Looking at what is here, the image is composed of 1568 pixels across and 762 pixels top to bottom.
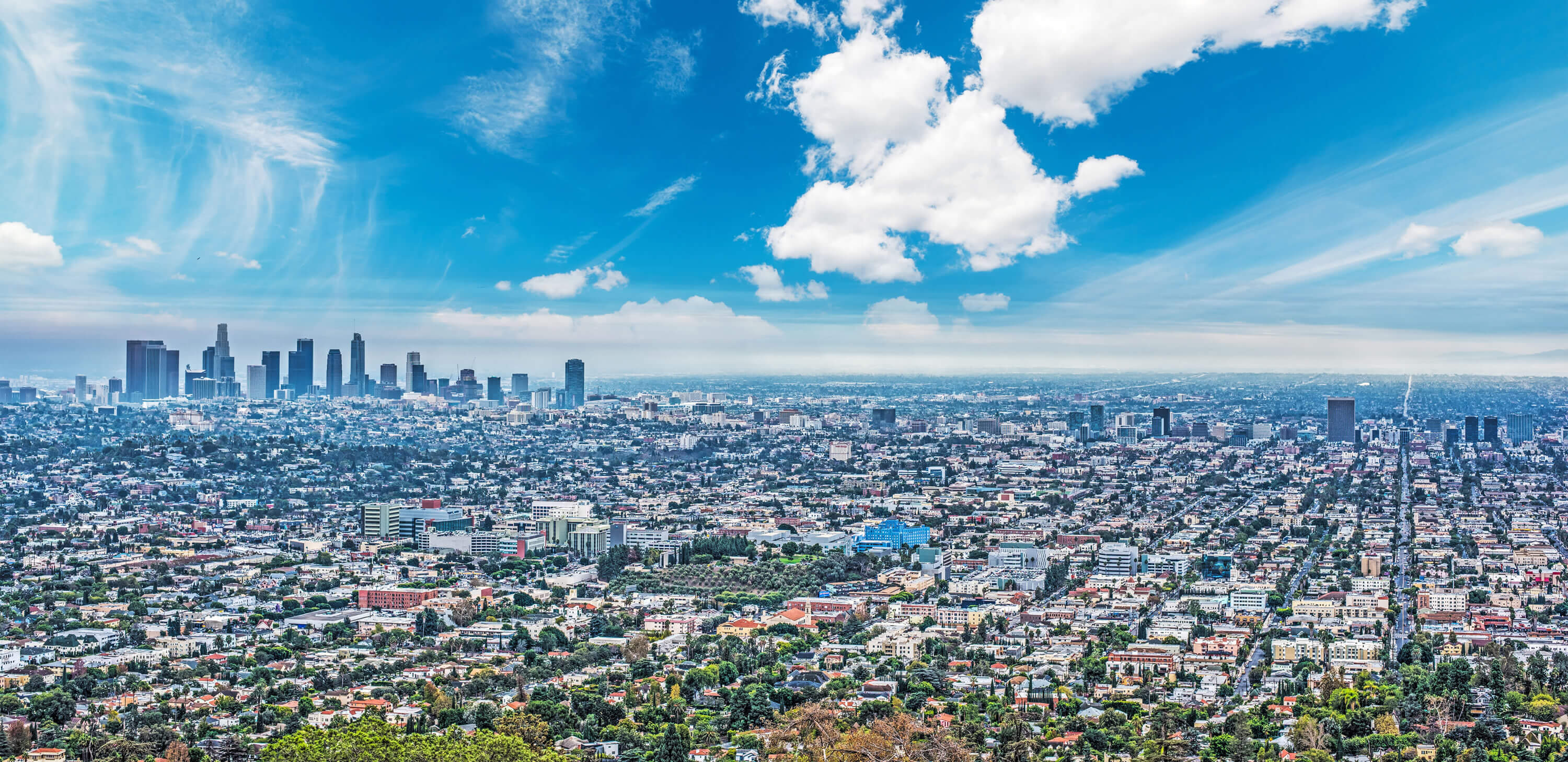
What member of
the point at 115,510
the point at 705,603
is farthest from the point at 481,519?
the point at 705,603

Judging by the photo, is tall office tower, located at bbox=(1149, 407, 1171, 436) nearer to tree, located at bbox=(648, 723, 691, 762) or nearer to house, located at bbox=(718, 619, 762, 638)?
house, located at bbox=(718, 619, 762, 638)

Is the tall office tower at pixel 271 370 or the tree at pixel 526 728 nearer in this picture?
the tree at pixel 526 728

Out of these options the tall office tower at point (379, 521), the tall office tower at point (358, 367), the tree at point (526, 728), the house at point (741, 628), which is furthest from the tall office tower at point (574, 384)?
the tree at point (526, 728)

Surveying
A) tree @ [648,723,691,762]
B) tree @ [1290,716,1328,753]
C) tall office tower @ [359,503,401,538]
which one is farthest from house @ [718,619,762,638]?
tall office tower @ [359,503,401,538]

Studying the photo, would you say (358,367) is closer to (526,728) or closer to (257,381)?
(257,381)

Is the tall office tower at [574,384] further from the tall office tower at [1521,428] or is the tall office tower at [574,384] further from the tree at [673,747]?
the tree at [673,747]

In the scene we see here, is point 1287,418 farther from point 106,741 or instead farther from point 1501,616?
point 106,741
